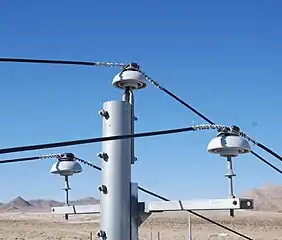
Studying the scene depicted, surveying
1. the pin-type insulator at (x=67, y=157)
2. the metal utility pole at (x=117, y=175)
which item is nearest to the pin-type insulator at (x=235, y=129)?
the metal utility pole at (x=117, y=175)

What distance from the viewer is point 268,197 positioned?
265 feet

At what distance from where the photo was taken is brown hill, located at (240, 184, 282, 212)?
7350 centimetres

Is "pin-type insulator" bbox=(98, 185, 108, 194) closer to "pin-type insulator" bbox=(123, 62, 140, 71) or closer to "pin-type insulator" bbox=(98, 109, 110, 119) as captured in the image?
"pin-type insulator" bbox=(98, 109, 110, 119)

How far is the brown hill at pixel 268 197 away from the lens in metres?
73.5

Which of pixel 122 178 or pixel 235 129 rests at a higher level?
pixel 235 129

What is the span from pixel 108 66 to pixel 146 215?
707 mm

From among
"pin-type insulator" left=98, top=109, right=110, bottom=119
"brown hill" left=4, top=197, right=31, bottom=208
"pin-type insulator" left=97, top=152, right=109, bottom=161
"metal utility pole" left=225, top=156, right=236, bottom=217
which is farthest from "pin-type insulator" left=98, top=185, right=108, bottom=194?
"brown hill" left=4, top=197, right=31, bottom=208

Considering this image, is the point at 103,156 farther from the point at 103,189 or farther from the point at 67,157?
the point at 67,157

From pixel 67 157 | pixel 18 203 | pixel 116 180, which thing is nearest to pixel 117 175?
pixel 116 180

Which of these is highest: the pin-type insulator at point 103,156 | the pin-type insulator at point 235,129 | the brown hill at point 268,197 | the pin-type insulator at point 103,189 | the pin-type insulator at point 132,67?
the brown hill at point 268,197

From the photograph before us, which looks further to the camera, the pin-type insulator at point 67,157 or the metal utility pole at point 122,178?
the pin-type insulator at point 67,157

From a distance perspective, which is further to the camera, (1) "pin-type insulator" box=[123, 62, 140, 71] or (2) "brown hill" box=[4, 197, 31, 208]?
(2) "brown hill" box=[4, 197, 31, 208]

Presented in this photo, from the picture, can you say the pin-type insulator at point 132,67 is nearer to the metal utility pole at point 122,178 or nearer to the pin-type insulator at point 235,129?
the metal utility pole at point 122,178

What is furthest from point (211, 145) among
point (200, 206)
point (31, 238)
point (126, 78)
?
point (31, 238)
